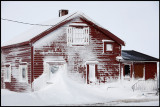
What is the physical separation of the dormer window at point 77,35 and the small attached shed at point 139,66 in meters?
5.20

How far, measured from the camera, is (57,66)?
27.5m

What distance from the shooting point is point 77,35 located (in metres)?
28.7

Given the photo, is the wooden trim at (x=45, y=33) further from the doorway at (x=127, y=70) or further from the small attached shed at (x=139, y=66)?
the doorway at (x=127, y=70)

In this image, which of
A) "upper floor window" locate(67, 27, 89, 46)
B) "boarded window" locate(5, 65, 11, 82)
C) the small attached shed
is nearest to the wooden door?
the small attached shed

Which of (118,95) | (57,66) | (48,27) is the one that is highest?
(48,27)

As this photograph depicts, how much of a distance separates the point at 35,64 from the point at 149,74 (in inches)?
566

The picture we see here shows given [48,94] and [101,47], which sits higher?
[101,47]

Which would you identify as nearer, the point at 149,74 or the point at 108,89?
the point at 108,89

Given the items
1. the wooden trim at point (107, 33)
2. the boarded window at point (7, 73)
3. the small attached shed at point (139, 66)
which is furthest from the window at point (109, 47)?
the boarded window at point (7, 73)

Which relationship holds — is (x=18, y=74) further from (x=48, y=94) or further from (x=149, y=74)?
(x=149, y=74)

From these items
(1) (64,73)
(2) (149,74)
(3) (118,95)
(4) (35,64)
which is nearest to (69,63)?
(1) (64,73)

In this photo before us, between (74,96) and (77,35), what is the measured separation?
766 centimetres

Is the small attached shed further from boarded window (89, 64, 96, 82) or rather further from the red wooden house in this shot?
boarded window (89, 64, 96, 82)

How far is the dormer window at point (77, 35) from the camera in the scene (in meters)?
28.3
